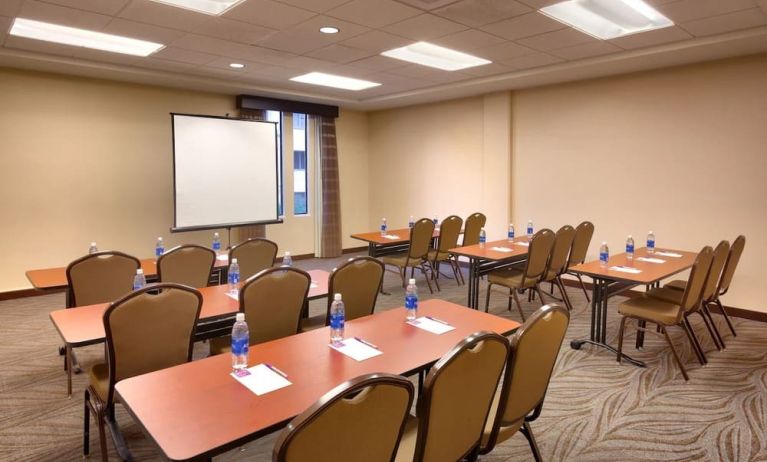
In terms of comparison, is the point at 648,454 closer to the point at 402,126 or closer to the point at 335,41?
the point at 335,41

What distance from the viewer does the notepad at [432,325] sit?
2424 millimetres

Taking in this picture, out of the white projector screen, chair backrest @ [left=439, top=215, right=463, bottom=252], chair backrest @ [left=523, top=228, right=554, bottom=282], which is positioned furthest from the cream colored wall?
the white projector screen

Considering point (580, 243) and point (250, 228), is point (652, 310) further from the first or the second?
point (250, 228)

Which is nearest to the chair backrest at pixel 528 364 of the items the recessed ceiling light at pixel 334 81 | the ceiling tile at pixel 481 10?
the ceiling tile at pixel 481 10

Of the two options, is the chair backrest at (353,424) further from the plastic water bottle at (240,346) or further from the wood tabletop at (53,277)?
the wood tabletop at (53,277)

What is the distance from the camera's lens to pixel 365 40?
4.55 meters

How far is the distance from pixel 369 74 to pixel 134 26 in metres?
2.79

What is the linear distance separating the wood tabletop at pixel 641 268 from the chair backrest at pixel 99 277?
3.58 metres

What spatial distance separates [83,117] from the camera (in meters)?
6.14

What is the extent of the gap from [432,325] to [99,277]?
2505 millimetres

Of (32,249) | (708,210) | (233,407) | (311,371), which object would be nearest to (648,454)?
(311,371)

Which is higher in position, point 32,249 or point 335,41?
point 335,41

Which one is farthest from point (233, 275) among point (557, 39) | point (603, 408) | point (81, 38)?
point (557, 39)

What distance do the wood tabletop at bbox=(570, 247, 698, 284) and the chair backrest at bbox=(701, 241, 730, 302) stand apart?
0.78 feet
